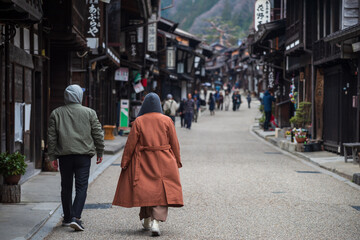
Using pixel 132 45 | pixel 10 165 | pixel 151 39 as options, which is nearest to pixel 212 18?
pixel 151 39

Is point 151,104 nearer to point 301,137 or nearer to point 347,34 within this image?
point 347,34

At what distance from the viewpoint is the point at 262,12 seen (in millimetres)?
35406

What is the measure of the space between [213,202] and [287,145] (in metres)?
12.1

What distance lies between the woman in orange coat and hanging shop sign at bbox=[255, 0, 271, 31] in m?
28.9

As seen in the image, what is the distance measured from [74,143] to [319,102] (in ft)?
50.9

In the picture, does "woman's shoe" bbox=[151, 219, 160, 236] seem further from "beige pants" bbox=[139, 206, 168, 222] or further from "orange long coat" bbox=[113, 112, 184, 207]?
"orange long coat" bbox=[113, 112, 184, 207]

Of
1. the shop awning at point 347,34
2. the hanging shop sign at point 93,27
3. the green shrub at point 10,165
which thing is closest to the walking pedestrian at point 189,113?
the hanging shop sign at point 93,27

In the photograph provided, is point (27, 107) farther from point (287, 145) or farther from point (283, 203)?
point (287, 145)

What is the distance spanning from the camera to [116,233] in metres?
7.39

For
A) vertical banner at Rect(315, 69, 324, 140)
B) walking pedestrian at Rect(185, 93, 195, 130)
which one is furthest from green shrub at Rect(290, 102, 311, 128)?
walking pedestrian at Rect(185, 93, 195, 130)

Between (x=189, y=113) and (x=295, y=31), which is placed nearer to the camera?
(x=295, y=31)

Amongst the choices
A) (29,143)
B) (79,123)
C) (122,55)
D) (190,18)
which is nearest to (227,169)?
(29,143)

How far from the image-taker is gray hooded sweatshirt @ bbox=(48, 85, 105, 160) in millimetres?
7484

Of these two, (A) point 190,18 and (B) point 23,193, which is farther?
(A) point 190,18
